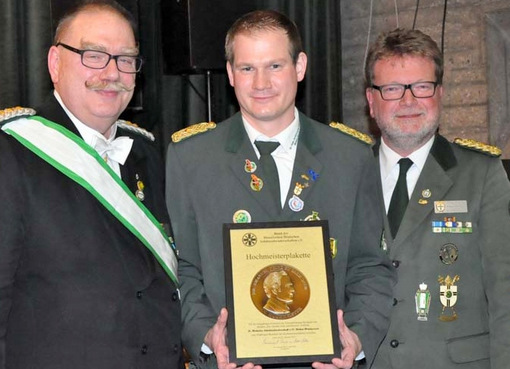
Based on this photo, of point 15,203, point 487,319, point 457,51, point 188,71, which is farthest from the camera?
point 457,51

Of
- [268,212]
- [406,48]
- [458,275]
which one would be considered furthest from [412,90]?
[268,212]

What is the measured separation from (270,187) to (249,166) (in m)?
0.10

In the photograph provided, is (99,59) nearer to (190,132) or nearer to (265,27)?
(190,132)

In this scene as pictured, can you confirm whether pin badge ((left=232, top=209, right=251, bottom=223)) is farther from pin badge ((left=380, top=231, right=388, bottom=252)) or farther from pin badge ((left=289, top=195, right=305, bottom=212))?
pin badge ((left=380, top=231, right=388, bottom=252))

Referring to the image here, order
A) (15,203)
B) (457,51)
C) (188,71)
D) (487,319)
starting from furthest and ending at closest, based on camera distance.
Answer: (457,51)
(188,71)
(487,319)
(15,203)

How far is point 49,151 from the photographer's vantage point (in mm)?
→ 2521

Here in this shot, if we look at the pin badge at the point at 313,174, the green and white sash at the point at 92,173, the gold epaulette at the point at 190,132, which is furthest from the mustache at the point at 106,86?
the pin badge at the point at 313,174

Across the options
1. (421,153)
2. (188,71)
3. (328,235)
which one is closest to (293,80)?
(328,235)

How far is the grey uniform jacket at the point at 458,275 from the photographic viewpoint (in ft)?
9.64

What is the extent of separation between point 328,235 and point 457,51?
2685 mm

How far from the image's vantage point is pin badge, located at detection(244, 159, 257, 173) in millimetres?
2789

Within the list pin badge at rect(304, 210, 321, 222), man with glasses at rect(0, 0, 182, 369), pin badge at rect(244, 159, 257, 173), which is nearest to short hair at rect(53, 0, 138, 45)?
man with glasses at rect(0, 0, 182, 369)

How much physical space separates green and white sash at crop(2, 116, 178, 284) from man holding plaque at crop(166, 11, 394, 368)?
0.11m

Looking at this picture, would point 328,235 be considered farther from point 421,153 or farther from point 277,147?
point 421,153
